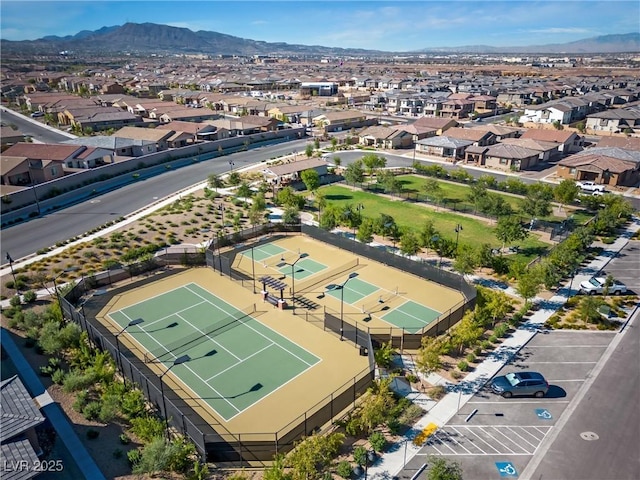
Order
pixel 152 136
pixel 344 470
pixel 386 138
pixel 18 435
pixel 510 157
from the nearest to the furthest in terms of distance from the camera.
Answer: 1. pixel 18 435
2. pixel 344 470
3. pixel 510 157
4. pixel 152 136
5. pixel 386 138

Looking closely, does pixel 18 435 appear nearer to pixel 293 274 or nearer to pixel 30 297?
pixel 30 297

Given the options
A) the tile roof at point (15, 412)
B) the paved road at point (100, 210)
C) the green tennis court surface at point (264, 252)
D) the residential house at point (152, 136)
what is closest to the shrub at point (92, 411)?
the tile roof at point (15, 412)

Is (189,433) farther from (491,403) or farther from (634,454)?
(634,454)

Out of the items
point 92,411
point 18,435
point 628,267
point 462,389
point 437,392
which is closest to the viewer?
point 18,435

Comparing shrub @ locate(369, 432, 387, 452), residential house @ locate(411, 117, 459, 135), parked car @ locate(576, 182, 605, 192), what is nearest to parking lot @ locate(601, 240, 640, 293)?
parked car @ locate(576, 182, 605, 192)

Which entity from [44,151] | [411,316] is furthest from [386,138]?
[411,316]

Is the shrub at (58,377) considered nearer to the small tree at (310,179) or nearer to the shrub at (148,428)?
the shrub at (148,428)
